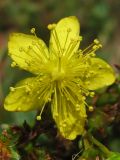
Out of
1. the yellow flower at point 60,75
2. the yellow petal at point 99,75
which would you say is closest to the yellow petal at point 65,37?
the yellow flower at point 60,75

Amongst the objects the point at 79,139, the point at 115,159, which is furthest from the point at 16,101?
the point at 115,159

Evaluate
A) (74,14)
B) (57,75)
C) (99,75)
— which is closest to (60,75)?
(57,75)

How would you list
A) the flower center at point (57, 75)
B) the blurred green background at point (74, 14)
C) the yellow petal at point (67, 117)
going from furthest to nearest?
1. the blurred green background at point (74, 14)
2. the flower center at point (57, 75)
3. the yellow petal at point (67, 117)

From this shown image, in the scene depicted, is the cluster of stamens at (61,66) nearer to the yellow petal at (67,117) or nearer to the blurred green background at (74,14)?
the yellow petal at (67,117)

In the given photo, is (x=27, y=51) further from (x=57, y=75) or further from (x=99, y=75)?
(x=99, y=75)

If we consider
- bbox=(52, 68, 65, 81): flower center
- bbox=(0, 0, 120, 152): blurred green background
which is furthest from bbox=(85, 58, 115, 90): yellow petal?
bbox=(0, 0, 120, 152): blurred green background

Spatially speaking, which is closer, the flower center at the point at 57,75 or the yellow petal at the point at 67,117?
the yellow petal at the point at 67,117

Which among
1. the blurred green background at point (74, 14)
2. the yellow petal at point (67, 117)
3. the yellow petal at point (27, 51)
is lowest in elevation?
the yellow petal at point (67, 117)

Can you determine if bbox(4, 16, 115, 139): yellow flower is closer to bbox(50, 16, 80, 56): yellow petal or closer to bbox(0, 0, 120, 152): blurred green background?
bbox(50, 16, 80, 56): yellow petal
